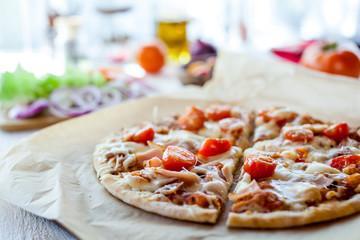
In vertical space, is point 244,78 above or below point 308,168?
above

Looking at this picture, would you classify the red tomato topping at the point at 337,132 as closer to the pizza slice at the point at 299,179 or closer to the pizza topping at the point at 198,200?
the pizza slice at the point at 299,179

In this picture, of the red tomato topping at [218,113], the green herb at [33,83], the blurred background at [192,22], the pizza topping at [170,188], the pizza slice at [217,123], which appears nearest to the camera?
the pizza topping at [170,188]

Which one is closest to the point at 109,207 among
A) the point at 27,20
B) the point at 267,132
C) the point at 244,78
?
the point at 267,132

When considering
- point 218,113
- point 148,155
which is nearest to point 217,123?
point 218,113

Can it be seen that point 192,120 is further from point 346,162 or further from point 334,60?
point 334,60

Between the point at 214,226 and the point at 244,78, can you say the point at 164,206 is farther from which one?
the point at 244,78

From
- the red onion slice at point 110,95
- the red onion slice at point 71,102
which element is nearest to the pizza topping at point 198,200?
the red onion slice at point 71,102

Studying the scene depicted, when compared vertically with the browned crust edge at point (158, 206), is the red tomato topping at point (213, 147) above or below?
above
